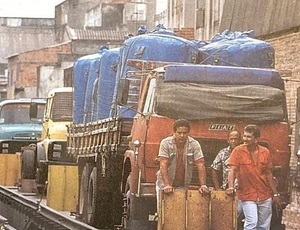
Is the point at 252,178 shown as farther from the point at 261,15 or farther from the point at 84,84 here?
the point at 261,15

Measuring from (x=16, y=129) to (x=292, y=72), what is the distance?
9.99 meters

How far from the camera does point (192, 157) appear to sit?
1475cm

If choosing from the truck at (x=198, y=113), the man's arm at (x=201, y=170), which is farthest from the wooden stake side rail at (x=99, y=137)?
the man's arm at (x=201, y=170)

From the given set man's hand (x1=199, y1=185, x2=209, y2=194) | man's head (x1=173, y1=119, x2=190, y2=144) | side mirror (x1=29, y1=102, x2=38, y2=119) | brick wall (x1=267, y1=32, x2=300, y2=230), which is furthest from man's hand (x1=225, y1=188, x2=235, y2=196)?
side mirror (x1=29, y1=102, x2=38, y2=119)

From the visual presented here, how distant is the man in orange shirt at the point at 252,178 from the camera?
1402 centimetres

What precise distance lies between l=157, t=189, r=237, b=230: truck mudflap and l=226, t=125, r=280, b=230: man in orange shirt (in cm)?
18

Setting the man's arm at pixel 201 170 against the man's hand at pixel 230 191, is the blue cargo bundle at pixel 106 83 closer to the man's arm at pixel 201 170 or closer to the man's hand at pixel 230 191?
the man's arm at pixel 201 170

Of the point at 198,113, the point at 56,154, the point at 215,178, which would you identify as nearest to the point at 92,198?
the point at 198,113

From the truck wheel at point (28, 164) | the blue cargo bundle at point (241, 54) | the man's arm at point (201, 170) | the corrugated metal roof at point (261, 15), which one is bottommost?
the truck wheel at point (28, 164)

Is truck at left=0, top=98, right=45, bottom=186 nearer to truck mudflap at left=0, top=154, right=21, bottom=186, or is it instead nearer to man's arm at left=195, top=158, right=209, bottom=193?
truck mudflap at left=0, top=154, right=21, bottom=186

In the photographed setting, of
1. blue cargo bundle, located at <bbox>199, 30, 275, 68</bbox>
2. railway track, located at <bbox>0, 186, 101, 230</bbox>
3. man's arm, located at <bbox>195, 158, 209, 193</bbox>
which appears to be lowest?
railway track, located at <bbox>0, 186, 101, 230</bbox>

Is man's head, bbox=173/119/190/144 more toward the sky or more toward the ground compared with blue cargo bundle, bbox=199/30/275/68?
more toward the ground

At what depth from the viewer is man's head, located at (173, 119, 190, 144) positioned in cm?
1424

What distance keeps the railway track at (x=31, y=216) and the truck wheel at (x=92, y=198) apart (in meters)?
0.34
